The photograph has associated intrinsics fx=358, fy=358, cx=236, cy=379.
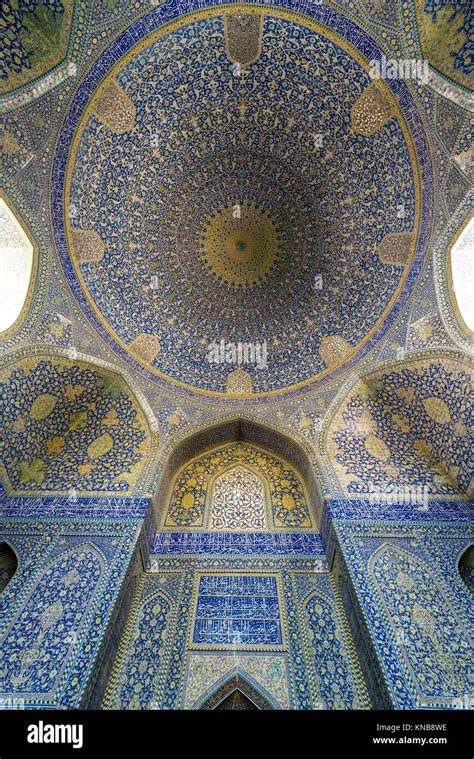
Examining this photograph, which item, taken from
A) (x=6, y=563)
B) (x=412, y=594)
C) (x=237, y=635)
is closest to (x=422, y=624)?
(x=412, y=594)

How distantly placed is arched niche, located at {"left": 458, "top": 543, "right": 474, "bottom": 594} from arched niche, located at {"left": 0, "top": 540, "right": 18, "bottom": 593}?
5.53 meters

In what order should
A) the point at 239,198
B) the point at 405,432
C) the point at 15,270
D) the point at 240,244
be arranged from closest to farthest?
the point at 15,270 → the point at 405,432 → the point at 239,198 → the point at 240,244

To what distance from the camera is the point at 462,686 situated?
3.38 m

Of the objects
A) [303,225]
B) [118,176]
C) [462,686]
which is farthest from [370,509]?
[118,176]

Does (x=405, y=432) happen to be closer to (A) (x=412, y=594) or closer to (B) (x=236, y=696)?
(A) (x=412, y=594)

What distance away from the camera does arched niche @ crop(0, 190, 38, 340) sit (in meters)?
5.01

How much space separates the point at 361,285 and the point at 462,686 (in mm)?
5395

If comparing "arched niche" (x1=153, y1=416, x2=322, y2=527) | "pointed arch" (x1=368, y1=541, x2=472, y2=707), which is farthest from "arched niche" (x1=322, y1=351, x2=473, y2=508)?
"pointed arch" (x1=368, y1=541, x2=472, y2=707)

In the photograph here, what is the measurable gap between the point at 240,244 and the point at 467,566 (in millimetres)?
6066

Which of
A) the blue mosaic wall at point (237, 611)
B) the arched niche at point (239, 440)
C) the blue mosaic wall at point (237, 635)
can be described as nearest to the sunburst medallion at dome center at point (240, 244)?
the arched niche at point (239, 440)

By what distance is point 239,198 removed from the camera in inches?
255

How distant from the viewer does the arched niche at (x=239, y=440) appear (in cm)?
558

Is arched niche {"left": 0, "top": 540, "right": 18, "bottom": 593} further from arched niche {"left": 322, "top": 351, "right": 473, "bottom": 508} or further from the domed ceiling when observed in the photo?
arched niche {"left": 322, "top": 351, "right": 473, "bottom": 508}
